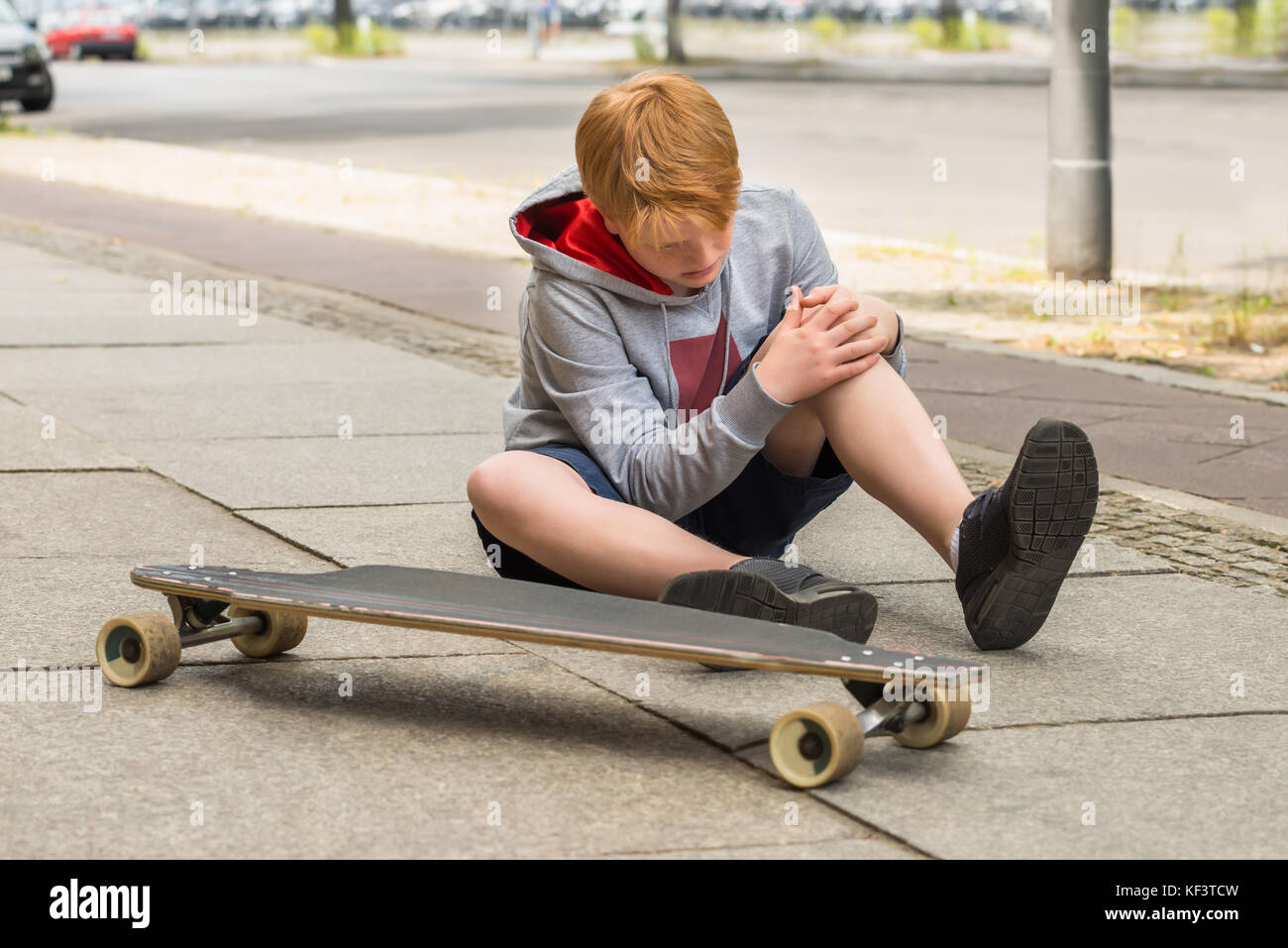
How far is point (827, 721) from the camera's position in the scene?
2.55 m

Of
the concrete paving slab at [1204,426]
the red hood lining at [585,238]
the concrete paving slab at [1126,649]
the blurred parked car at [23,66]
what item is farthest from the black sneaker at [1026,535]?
the blurred parked car at [23,66]

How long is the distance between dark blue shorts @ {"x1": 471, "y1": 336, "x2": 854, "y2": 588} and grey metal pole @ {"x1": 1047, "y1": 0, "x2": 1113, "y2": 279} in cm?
515

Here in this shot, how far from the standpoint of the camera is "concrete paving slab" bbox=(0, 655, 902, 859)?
7.90ft

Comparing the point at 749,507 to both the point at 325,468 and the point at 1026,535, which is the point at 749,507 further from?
the point at 325,468

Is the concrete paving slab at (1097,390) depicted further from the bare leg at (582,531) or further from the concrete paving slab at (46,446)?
the bare leg at (582,531)

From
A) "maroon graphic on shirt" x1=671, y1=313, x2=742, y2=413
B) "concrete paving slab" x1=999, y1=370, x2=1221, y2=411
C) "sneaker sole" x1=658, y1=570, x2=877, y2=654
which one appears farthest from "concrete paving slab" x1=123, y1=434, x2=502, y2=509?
"concrete paving slab" x1=999, y1=370, x2=1221, y2=411

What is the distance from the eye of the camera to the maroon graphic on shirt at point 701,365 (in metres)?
3.40

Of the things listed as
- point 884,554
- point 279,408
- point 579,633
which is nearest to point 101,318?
point 279,408

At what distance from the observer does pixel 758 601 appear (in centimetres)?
290

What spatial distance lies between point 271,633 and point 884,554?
147 centimetres

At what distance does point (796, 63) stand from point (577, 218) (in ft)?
86.7

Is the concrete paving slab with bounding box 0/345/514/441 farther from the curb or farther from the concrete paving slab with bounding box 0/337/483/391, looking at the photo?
the curb
